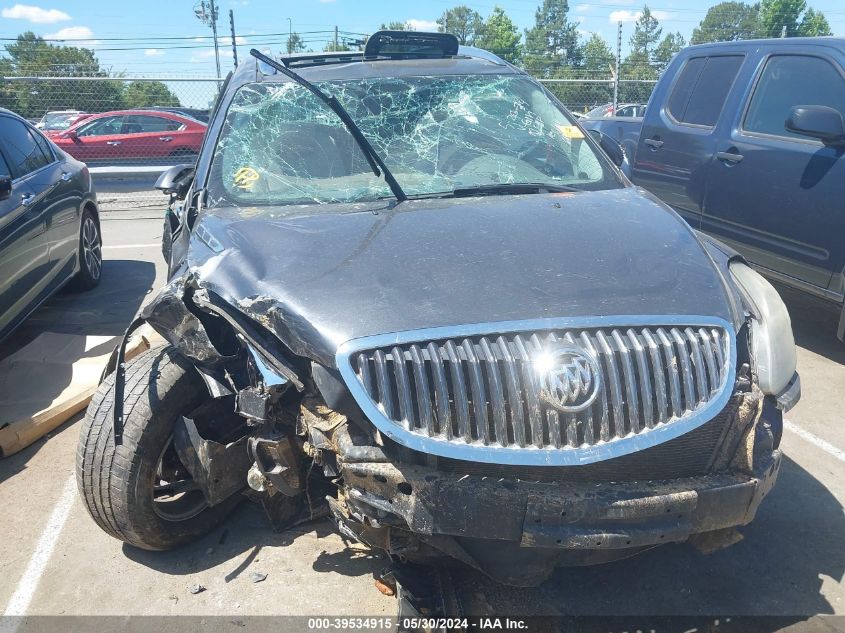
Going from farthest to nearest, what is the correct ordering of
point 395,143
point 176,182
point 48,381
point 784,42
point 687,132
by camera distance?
point 687,132
point 784,42
point 48,381
point 176,182
point 395,143

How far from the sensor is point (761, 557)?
300 cm

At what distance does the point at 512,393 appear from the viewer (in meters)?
2.10

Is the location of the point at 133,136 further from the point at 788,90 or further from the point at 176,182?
the point at 788,90

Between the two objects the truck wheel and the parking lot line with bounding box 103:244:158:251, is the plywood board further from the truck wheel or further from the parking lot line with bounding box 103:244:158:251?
the parking lot line with bounding box 103:244:158:251

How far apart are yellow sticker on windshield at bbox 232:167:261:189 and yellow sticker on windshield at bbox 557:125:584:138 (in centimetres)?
158

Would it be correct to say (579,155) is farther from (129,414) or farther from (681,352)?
(129,414)

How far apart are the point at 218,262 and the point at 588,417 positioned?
1.40 metres

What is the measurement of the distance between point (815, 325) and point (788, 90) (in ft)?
5.98

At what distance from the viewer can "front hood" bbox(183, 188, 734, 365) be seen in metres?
2.24

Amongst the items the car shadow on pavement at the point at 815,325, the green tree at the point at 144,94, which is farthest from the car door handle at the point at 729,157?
the green tree at the point at 144,94

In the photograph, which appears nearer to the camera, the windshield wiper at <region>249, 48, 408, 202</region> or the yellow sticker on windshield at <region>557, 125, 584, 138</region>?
the windshield wiper at <region>249, 48, 408, 202</region>

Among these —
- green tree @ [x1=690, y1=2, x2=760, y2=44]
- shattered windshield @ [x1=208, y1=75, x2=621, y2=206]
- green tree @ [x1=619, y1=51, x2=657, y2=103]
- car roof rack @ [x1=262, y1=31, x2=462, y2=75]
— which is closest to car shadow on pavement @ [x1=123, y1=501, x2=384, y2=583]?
shattered windshield @ [x1=208, y1=75, x2=621, y2=206]

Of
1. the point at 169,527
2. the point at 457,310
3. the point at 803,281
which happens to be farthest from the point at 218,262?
the point at 803,281

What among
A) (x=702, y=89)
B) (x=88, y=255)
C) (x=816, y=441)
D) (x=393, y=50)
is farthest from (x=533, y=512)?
(x=88, y=255)
